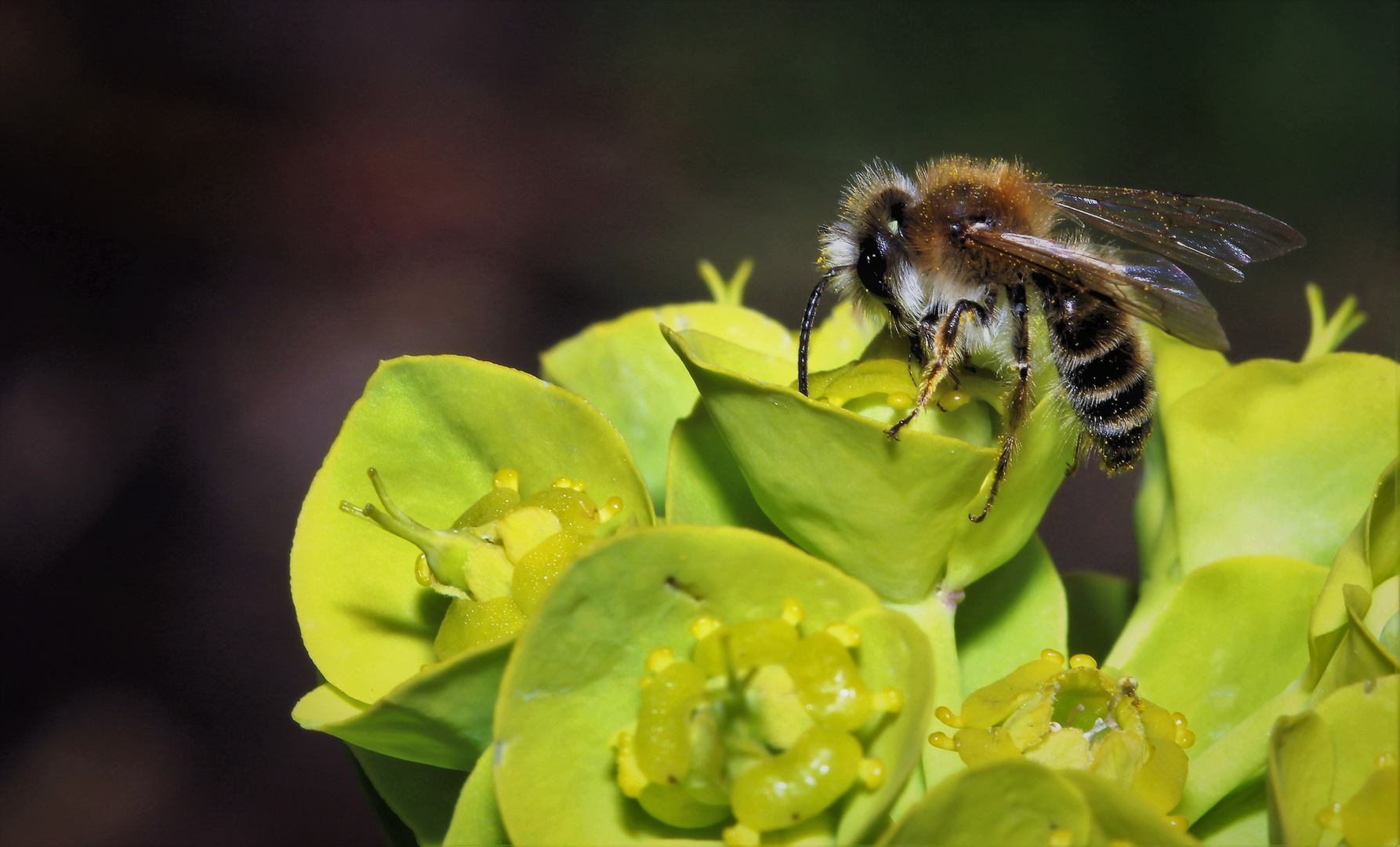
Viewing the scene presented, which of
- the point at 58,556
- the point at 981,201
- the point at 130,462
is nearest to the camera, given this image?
the point at 981,201

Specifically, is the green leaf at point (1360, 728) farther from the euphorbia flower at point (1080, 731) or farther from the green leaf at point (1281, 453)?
the green leaf at point (1281, 453)

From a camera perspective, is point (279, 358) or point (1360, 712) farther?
point (279, 358)

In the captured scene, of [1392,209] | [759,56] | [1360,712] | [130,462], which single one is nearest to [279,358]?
[130,462]

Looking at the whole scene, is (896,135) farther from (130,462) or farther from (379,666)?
(379,666)

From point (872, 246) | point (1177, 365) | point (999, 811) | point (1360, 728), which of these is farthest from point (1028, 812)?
point (1177, 365)

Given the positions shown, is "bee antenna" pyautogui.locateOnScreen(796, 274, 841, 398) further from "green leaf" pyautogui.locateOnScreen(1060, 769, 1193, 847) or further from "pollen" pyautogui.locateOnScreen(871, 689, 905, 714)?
"green leaf" pyautogui.locateOnScreen(1060, 769, 1193, 847)

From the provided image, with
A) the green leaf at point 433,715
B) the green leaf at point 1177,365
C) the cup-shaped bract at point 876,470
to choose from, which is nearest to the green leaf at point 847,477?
the cup-shaped bract at point 876,470
